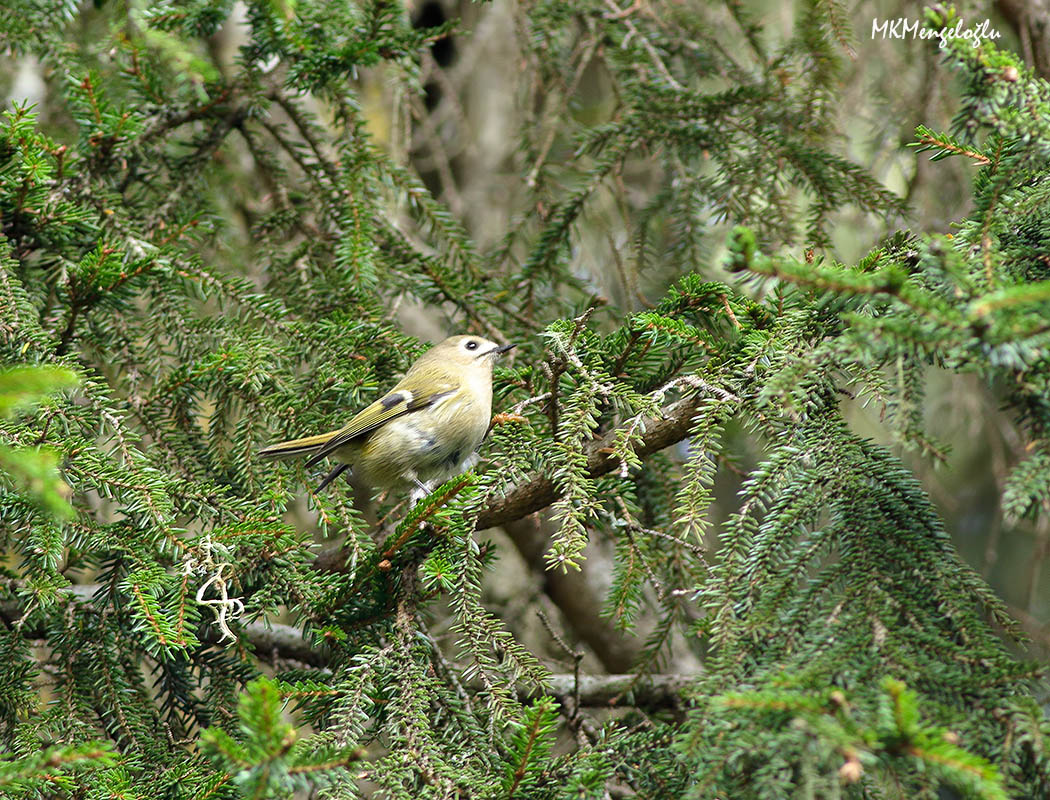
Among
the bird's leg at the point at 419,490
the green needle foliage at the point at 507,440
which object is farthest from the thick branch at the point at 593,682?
the bird's leg at the point at 419,490

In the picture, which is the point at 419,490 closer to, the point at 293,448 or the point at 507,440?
the point at 293,448

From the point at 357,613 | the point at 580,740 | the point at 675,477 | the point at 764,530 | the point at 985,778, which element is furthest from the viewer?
the point at 675,477

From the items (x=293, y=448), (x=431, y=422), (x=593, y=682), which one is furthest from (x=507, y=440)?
(x=593, y=682)

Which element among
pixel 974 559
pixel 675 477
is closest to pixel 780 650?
pixel 675 477

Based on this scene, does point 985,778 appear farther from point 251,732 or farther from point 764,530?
point 251,732

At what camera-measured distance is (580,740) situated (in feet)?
7.70

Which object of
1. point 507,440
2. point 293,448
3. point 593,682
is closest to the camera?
point 507,440

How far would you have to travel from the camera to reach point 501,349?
284 centimetres

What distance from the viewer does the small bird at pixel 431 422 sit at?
9.77 ft

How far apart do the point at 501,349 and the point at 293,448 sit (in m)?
0.79

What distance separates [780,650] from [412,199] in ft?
6.91

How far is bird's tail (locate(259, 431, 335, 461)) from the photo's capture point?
2.33 meters

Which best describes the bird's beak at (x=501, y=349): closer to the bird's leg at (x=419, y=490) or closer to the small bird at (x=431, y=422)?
the small bird at (x=431, y=422)

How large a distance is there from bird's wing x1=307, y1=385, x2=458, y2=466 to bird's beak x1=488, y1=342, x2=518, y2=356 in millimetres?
272
